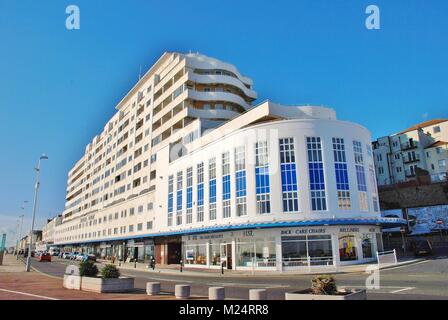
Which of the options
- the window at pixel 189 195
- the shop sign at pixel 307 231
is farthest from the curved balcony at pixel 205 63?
the shop sign at pixel 307 231

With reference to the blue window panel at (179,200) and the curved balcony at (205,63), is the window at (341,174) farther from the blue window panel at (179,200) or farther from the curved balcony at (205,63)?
the curved balcony at (205,63)

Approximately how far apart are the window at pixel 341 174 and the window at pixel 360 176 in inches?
64.7

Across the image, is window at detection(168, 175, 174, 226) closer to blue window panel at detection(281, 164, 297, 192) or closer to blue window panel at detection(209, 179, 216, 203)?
blue window panel at detection(209, 179, 216, 203)

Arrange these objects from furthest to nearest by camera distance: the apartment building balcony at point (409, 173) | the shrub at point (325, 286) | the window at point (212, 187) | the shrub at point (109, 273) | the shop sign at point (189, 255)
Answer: the apartment building balcony at point (409, 173), the shop sign at point (189, 255), the window at point (212, 187), the shrub at point (109, 273), the shrub at point (325, 286)

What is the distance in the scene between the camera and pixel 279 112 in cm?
4391

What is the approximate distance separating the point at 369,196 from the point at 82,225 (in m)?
87.9

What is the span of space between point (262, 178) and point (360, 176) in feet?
34.1

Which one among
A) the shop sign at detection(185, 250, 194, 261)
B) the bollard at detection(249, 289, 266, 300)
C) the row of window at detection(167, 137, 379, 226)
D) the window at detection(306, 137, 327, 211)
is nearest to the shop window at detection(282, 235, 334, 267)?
the row of window at detection(167, 137, 379, 226)

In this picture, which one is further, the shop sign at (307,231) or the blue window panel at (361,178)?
the blue window panel at (361,178)

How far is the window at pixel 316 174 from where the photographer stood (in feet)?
114

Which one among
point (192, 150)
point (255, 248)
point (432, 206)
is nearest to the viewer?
point (255, 248)

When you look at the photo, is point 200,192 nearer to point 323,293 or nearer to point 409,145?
point 323,293
